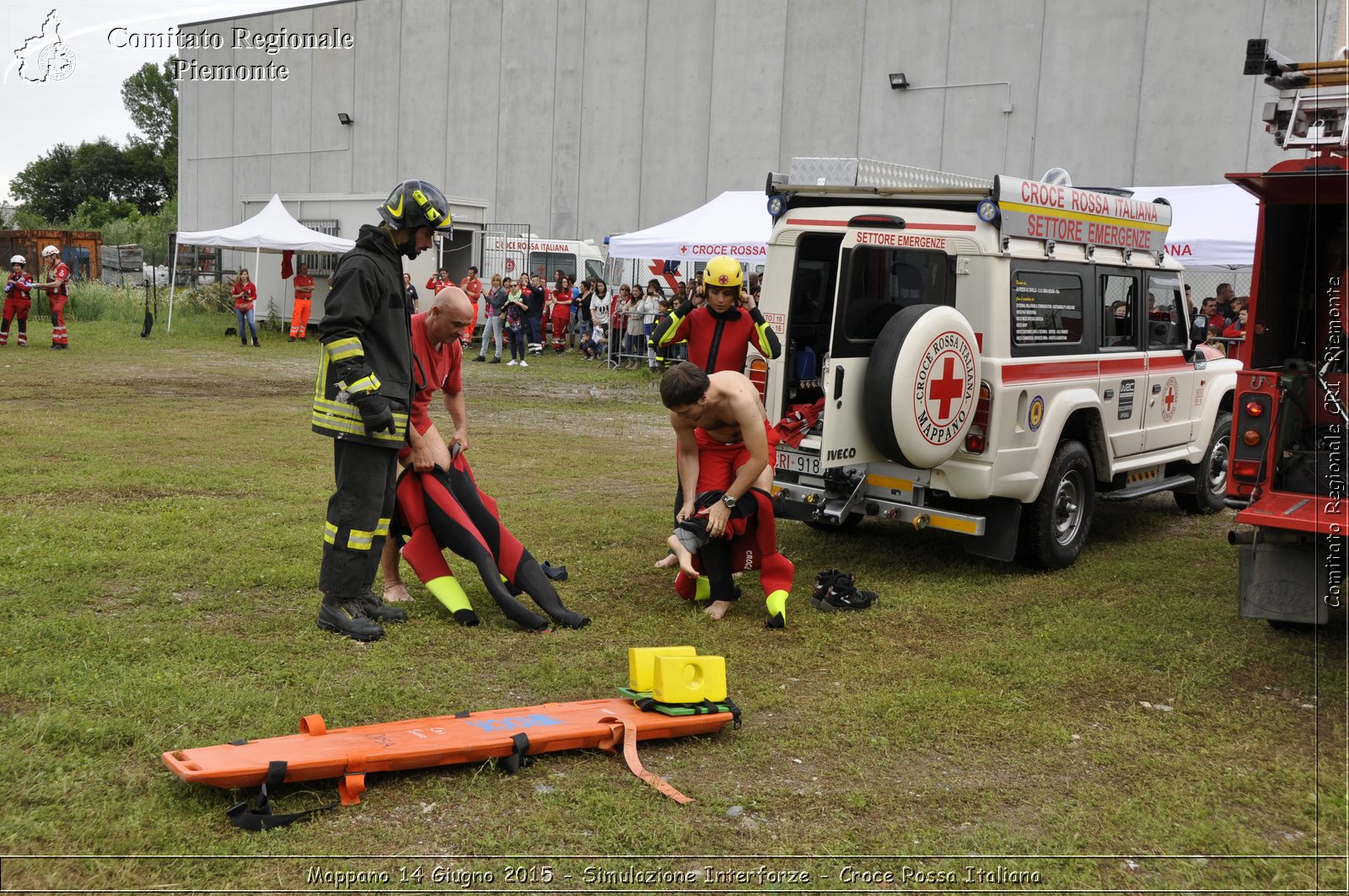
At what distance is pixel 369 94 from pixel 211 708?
36539 millimetres

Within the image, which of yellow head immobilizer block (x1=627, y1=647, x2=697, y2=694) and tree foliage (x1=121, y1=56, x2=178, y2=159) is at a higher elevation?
tree foliage (x1=121, y1=56, x2=178, y2=159)

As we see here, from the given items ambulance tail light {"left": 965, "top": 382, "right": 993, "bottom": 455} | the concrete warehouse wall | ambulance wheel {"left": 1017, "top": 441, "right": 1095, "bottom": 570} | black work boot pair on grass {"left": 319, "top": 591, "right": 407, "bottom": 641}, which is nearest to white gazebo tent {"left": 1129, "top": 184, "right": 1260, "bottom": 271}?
the concrete warehouse wall

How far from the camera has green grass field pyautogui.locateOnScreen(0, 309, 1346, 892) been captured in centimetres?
359

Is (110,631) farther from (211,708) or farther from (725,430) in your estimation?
(725,430)

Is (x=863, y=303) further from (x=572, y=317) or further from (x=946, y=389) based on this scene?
(x=572, y=317)

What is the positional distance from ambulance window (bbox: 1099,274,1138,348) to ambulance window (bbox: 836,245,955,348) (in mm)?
1426

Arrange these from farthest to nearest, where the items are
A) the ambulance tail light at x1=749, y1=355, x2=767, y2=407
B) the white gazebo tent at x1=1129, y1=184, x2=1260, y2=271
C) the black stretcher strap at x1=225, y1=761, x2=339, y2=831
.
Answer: the white gazebo tent at x1=1129, y1=184, x2=1260, y2=271 → the ambulance tail light at x1=749, y1=355, x2=767, y2=407 → the black stretcher strap at x1=225, y1=761, x2=339, y2=831

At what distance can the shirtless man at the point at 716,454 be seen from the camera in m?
5.96

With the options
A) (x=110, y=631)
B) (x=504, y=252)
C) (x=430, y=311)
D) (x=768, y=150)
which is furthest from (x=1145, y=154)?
(x=110, y=631)

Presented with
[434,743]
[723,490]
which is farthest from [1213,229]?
[434,743]

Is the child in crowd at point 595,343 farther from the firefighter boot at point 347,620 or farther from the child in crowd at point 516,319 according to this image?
the firefighter boot at point 347,620

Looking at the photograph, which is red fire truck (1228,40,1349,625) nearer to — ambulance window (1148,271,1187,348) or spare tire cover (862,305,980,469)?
spare tire cover (862,305,980,469)

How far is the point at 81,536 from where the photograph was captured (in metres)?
7.15

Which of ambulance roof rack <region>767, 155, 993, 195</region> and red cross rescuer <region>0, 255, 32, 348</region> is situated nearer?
ambulance roof rack <region>767, 155, 993, 195</region>
